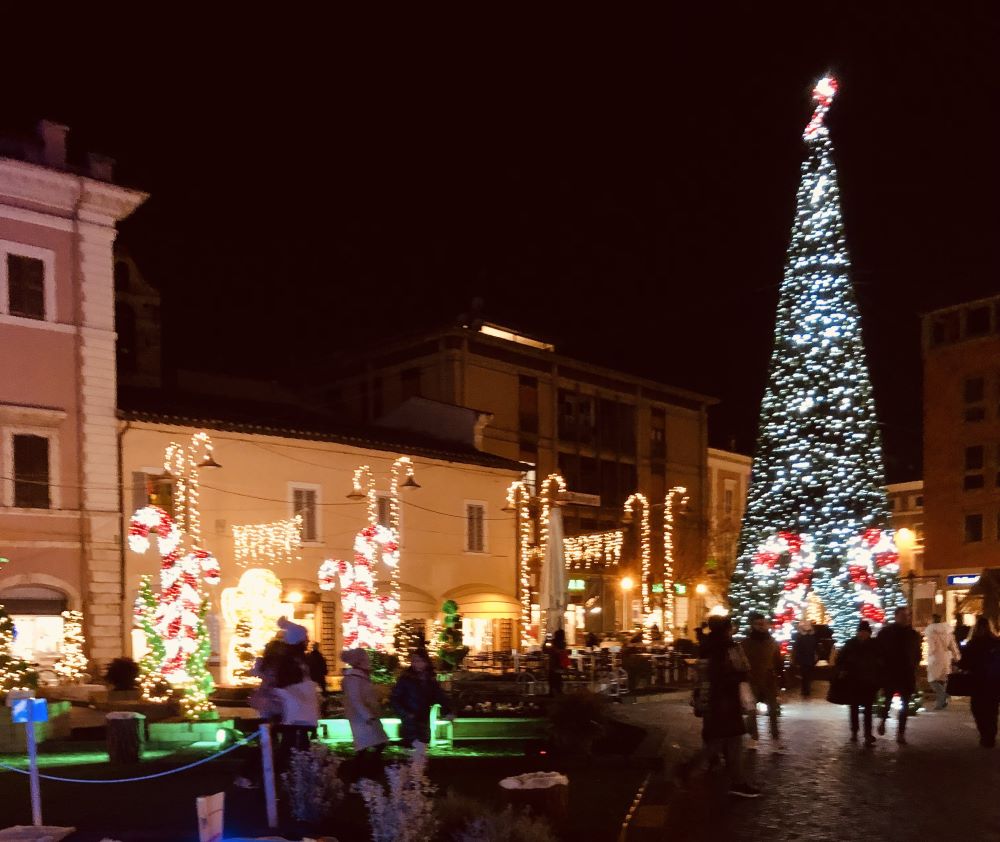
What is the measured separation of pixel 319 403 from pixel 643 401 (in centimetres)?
1413

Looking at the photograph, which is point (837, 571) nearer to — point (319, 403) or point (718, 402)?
point (319, 403)

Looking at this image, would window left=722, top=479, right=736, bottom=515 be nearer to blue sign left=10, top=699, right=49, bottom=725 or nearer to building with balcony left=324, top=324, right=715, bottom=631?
building with balcony left=324, top=324, right=715, bottom=631

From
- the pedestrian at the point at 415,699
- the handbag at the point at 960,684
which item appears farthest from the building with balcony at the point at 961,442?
the pedestrian at the point at 415,699

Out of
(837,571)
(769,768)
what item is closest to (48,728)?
(769,768)

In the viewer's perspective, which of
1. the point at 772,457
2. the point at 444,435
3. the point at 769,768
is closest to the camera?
the point at 769,768

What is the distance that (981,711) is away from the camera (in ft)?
44.1

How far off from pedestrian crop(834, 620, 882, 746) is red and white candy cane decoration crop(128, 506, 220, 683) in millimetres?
8654

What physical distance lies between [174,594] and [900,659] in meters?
10.0

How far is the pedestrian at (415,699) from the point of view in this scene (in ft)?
34.3

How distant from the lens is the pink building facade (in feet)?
69.7

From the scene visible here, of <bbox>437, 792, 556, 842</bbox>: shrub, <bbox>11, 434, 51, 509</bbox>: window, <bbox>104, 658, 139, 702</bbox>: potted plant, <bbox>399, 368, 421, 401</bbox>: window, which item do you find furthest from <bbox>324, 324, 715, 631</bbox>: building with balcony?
<bbox>437, 792, 556, 842</bbox>: shrub

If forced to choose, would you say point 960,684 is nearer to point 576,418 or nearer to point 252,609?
point 252,609

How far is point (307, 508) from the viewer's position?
26781mm

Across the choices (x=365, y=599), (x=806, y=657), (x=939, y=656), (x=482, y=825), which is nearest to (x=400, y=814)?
(x=482, y=825)
